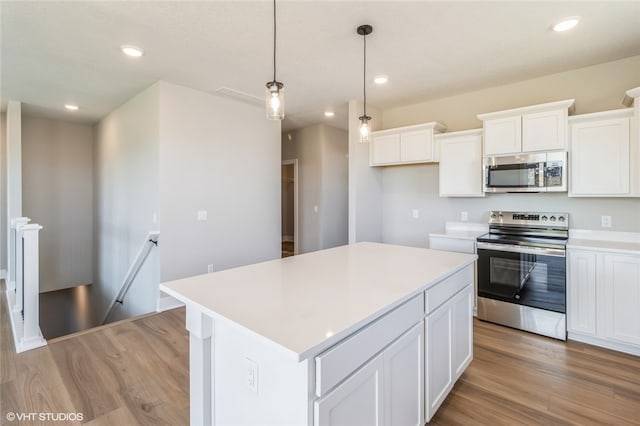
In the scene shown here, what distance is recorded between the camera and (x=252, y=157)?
4391mm

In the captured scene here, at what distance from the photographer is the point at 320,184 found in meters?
5.87

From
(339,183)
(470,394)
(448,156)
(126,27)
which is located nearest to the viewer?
(470,394)

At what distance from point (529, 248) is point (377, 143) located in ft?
7.33

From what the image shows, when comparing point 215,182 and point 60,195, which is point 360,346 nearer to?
point 215,182

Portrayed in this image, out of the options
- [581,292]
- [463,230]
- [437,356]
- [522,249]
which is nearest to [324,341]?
[437,356]

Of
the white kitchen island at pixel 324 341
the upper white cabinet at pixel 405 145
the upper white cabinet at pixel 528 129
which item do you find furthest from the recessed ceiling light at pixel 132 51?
the upper white cabinet at pixel 528 129

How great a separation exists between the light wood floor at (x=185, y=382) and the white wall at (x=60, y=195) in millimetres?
3135

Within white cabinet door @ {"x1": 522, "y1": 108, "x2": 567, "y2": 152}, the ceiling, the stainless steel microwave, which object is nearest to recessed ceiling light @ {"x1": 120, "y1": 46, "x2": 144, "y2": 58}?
the ceiling

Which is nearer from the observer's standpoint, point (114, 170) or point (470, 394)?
point (470, 394)

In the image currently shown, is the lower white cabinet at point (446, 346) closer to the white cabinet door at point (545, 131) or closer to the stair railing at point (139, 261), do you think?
the white cabinet door at point (545, 131)

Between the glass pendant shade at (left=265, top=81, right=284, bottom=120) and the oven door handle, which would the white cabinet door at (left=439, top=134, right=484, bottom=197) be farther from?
the glass pendant shade at (left=265, top=81, right=284, bottom=120)

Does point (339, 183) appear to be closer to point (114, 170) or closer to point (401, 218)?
point (401, 218)

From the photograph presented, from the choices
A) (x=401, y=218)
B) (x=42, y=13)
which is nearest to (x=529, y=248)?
(x=401, y=218)

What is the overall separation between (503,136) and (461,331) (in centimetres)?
225
